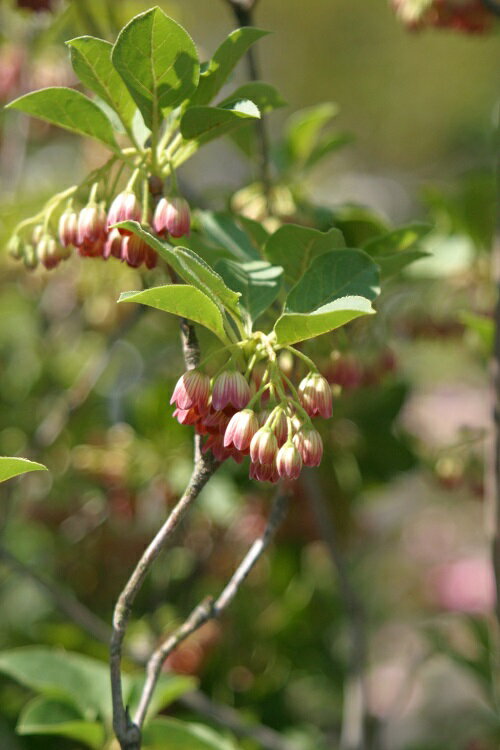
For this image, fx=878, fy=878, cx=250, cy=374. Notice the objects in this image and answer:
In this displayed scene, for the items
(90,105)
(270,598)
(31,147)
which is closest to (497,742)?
(270,598)

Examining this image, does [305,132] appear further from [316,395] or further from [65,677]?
[65,677]

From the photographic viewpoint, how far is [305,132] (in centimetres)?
158

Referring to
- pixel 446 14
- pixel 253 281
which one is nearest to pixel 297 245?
pixel 253 281

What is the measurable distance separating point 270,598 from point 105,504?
46 cm

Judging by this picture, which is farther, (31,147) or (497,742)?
(31,147)

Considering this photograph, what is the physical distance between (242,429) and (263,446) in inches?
1.1

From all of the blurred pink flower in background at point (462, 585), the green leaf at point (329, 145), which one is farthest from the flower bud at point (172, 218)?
the blurred pink flower in background at point (462, 585)

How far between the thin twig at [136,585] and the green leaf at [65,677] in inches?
A: 13.7

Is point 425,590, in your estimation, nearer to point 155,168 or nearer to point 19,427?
point 19,427

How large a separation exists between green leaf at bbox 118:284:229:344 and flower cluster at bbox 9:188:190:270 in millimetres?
146

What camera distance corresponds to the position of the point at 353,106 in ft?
42.8

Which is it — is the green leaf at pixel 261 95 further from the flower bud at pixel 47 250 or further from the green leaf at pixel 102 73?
the flower bud at pixel 47 250

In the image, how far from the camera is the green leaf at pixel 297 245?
103 cm

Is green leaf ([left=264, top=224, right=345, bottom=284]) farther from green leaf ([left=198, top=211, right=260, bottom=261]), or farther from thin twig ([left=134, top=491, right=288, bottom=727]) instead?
thin twig ([left=134, top=491, right=288, bottom=727])
